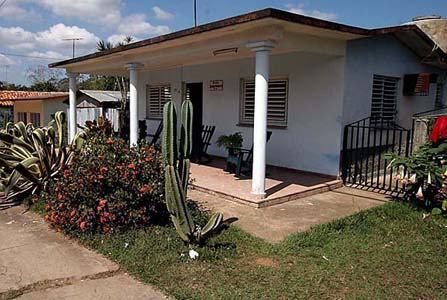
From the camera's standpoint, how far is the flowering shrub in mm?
5207

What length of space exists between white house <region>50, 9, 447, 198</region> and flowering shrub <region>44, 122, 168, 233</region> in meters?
1.90

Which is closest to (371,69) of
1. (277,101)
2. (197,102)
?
(277,101)

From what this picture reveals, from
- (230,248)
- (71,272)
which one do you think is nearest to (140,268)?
(71,272)

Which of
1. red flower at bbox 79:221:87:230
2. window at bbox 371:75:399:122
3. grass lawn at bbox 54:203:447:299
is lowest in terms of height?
grass lawn at bbox 54:203:447:299

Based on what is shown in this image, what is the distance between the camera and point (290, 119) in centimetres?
915

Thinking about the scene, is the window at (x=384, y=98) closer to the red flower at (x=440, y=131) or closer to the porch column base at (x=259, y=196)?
the red flower at (x=440, y=131)

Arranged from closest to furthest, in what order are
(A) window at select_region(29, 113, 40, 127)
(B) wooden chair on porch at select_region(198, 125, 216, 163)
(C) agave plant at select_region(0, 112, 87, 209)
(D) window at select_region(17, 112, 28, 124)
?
(C) agave plant at select_region(0, 112, 87, 209)
(B) wooden chair on porch at select_region(198, 125, 216, 163)
(A) window at select_region(29, 113, 40, 127)
(D) window at select_region(17, 112, 28, 124)

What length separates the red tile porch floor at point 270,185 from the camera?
6.75 m

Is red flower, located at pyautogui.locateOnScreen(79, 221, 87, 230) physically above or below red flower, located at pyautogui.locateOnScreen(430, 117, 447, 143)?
below

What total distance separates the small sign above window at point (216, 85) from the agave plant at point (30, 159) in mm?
4550

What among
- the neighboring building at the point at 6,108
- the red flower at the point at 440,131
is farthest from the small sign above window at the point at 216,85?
the neighboring building at the point at 6,108

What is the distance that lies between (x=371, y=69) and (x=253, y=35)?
360 cm

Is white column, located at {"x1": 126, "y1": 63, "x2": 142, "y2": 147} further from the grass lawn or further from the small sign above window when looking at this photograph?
the grass lawn

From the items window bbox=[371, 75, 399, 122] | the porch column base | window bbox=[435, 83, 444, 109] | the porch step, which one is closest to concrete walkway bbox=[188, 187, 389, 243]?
the porch step
